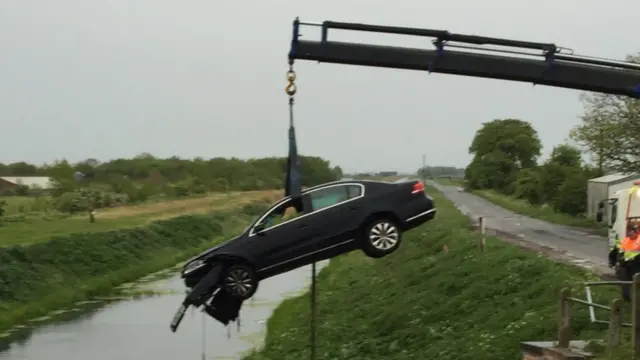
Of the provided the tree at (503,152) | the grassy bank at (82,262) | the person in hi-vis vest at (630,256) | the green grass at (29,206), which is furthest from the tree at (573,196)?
the tree at (503,152)

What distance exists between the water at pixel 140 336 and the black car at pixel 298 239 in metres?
13.3

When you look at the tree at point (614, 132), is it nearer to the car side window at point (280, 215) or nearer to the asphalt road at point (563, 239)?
the asphalt road at point (563, 239)

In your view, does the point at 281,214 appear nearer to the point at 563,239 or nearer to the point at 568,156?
the point at 563,239

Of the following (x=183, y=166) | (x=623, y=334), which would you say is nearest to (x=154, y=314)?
(x=623, y=334)

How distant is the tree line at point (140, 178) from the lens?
3415 inches

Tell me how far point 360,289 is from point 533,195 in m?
38.7

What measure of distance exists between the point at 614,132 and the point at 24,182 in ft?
314

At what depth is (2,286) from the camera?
36188 mm

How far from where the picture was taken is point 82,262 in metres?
45.1

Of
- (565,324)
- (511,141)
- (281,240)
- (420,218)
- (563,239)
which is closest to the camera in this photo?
(565,324)

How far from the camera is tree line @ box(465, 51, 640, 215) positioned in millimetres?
39250

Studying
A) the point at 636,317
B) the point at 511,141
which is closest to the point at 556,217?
the point at 636,317

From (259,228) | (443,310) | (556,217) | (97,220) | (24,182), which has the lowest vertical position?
(97,220)

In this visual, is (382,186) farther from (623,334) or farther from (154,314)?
(154,314)
